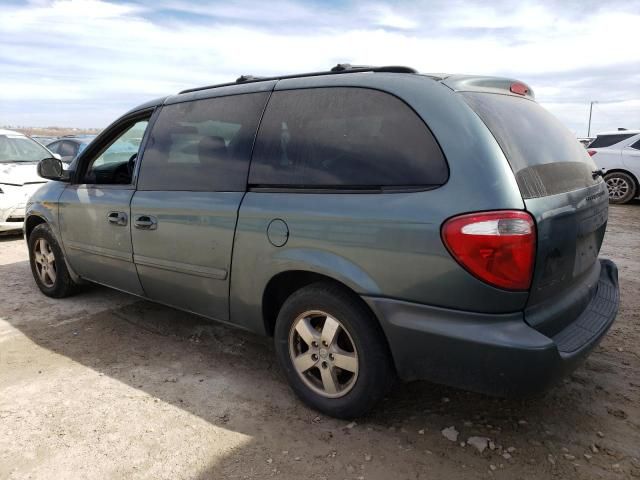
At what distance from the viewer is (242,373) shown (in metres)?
3.24

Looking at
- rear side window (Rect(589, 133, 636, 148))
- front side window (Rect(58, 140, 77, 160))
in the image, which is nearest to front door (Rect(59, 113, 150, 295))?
front side window (Rect(58, 140, 77, 160))

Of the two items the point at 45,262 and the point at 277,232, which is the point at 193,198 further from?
the point at 45,262

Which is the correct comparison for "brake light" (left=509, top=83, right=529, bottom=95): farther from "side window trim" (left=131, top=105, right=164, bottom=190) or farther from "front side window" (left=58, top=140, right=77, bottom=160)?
"front side window" (left=58, top=140, right=77, bottom=160)

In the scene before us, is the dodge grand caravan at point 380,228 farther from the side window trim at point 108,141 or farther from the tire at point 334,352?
the side window trim at point 108,141

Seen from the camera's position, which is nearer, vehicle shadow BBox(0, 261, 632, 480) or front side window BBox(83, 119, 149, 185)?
vehicle shadow BBox(0, 261, 632, 480)

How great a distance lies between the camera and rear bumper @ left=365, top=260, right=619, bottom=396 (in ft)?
6.81

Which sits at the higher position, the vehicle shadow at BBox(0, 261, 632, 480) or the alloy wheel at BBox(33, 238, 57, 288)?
the alloy wheel at BBox(33, 238, 57, 288)

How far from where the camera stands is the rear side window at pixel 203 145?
2.96 metres

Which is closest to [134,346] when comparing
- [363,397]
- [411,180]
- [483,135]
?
[363,397]

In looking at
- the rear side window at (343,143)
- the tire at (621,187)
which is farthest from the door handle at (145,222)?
the tire at (621,187)

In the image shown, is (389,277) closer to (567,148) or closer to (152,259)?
(567,148)

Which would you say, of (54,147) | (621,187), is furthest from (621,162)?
(54,147)

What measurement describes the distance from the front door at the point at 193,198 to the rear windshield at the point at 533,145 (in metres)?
1.30

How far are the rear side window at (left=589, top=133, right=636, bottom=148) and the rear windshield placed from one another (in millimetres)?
9326
